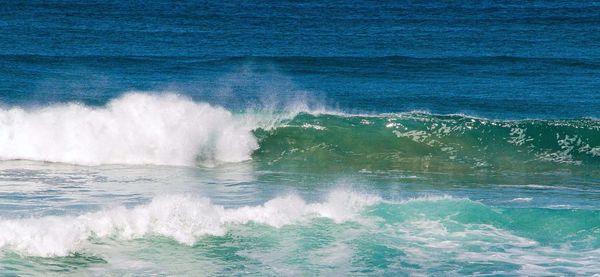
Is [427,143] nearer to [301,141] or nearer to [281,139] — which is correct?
→ [301,141]

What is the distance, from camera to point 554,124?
22.3m

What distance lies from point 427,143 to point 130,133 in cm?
601

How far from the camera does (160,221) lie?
44.1 feet

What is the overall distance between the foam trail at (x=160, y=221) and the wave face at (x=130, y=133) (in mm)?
5526

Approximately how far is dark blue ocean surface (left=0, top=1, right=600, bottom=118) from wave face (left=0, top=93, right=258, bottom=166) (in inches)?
198

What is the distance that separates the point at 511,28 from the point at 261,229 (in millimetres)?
27203

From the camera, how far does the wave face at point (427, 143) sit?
20297 mm

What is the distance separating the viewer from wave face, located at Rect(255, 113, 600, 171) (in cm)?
2030

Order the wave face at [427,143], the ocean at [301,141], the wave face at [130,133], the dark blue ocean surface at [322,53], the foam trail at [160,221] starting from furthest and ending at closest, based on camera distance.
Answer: the dark blue ocean surface at [322,53], the wave face at [427,143], the wave face at [130,133], the ocean at [301,141], the foam trail at [160,221]

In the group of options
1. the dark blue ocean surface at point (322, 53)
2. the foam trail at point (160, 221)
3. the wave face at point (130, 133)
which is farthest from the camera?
the dark blue ocean surface at point (322, 53)

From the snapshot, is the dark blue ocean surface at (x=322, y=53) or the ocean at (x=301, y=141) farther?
the dark blue ocean surface at (x=322, y=53)

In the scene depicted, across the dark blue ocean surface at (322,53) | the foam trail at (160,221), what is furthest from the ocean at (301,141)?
the dark blue ocean surface at (322,53)

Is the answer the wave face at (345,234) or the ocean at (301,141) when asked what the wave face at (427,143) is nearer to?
the ocean at (301,141)

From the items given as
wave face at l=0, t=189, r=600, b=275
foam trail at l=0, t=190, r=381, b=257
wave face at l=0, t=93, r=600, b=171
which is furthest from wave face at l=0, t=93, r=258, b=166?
wave face at l=0, t=189, r=600, b=275
